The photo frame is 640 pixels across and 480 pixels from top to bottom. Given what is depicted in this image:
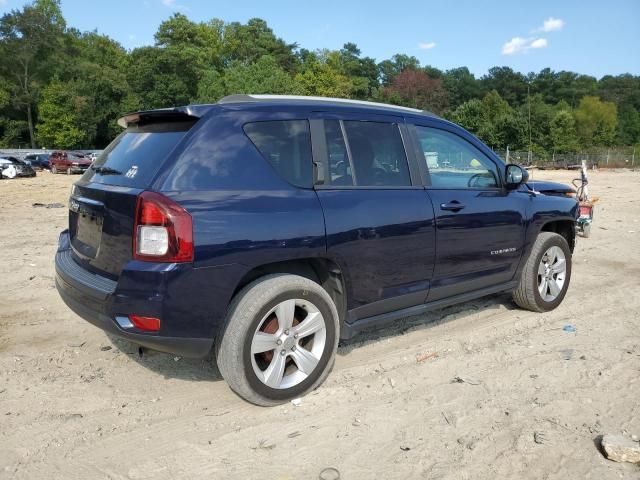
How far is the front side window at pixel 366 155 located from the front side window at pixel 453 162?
0.27 m

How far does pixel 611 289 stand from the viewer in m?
6.09

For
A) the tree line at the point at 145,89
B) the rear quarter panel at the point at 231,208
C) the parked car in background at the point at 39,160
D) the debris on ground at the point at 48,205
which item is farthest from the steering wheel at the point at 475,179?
the tree line at the point at 145,89

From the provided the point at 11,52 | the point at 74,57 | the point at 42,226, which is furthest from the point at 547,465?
the point at 74,57

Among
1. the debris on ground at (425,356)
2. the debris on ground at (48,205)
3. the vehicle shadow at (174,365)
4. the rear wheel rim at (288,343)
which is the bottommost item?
the vehicle shadow at (174,365)

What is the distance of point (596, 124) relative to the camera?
85.6 meters

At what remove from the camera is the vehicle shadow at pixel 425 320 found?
14.5 ft

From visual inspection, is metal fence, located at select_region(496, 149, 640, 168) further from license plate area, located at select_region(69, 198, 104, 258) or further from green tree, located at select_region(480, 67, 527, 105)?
green tree, located at select_region(480, 67, 527, 105)

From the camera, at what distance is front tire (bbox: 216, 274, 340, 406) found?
310 cm

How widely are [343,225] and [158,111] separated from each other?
1371mm

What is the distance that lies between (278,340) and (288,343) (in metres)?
0.07

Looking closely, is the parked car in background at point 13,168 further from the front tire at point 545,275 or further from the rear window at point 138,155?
the front tire at point 545,275

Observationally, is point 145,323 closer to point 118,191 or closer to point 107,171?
point 118,191

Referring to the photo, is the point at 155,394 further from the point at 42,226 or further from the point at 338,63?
the point at 338,63

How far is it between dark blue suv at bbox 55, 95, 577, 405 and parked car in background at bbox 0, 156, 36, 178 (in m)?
29.7
